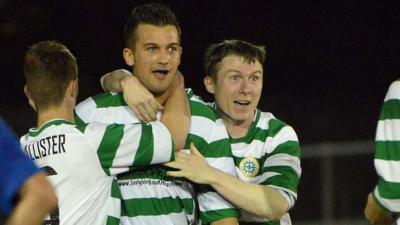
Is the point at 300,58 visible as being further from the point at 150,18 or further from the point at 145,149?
the point at 145,149

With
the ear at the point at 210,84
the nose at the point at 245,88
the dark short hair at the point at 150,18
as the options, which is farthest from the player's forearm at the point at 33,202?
the ear at the point at 210,84

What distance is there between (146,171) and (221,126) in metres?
0.40

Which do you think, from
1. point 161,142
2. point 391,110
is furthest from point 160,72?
point 391,110

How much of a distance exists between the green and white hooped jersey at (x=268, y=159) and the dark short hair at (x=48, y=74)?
89 centimetres

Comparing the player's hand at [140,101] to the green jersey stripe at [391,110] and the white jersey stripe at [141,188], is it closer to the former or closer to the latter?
the white jersey stripe at [141,188]

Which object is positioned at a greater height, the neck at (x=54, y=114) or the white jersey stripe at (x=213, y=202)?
the neck at (x=54, y=114)

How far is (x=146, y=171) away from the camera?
3.63 metres

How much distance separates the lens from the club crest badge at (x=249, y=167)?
4008mm

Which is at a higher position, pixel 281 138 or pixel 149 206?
pixel 281 138

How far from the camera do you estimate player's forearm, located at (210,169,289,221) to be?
3645 mm

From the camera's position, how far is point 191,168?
3.63 meters

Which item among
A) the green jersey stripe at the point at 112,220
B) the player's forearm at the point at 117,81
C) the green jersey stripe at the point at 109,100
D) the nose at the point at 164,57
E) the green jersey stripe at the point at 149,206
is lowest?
the green jersey stripe at the point at 112,220

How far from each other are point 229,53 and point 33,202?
2.18 metres

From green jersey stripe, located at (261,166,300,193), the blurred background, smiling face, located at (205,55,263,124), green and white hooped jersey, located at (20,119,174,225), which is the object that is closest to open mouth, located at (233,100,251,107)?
smiling face, located at (205,55,263,124)
